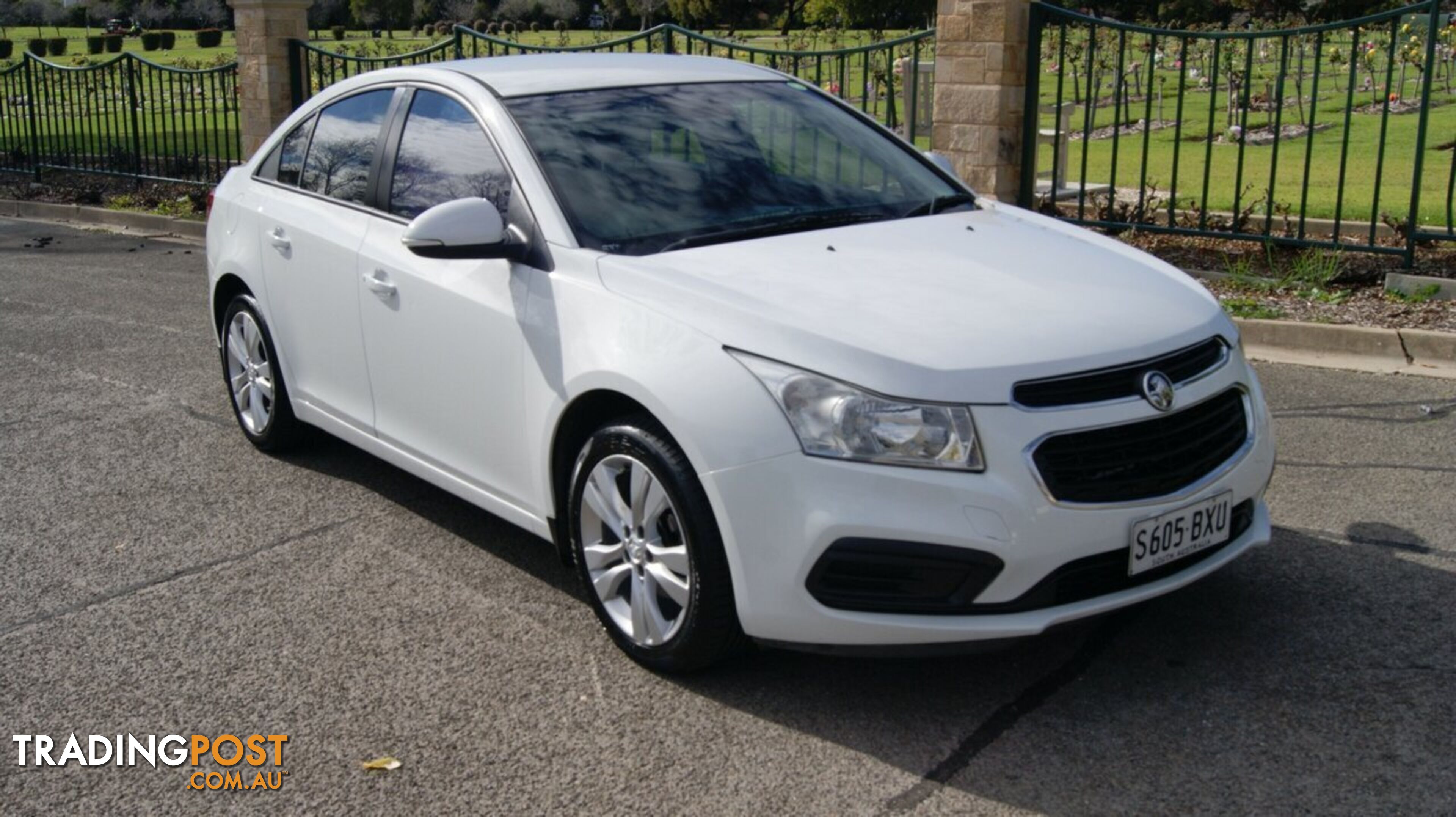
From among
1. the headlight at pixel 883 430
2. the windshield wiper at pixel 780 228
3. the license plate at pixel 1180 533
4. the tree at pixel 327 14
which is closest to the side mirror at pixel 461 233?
the windshield wiper at pixel 780 228

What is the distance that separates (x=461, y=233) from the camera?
433cm

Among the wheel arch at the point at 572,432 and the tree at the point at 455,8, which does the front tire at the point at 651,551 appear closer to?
the wheel arch at the point at 572,432

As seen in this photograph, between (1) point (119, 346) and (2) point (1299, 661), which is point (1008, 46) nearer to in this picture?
(1) point (119, 346)

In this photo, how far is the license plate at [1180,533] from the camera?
3693 mm

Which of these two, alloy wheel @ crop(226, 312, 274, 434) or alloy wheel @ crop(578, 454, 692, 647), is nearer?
alloy wheel @ crop(578, 454, 692, 647)

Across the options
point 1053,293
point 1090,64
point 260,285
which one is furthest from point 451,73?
point 1090,64

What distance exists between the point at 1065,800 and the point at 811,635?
2.36ft

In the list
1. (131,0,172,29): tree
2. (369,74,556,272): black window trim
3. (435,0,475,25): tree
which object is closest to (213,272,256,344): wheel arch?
(369,74,556,272): black window trim

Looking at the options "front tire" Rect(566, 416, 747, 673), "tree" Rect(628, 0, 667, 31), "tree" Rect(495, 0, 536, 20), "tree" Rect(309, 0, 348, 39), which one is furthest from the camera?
"tree" Rect(309, 0, 348, 39)

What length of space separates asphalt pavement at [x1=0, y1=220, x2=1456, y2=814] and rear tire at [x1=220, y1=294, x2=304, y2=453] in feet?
0.86

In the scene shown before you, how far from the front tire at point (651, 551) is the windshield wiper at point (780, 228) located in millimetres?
646

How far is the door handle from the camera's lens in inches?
197

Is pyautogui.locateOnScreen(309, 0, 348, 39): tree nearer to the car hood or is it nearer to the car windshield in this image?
the car windshield

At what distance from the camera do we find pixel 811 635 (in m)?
3.69
